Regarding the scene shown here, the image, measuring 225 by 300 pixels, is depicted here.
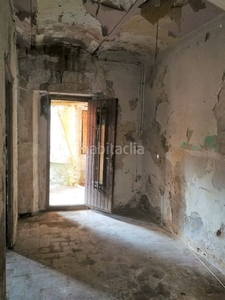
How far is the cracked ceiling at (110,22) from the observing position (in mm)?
2408

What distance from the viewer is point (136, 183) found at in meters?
4.53

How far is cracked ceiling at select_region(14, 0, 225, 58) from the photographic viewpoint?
2408 mm

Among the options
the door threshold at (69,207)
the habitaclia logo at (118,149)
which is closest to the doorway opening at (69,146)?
the door threshold at (69,207)

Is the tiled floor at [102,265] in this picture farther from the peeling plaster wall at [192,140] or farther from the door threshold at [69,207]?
the door threshold at [69,207]

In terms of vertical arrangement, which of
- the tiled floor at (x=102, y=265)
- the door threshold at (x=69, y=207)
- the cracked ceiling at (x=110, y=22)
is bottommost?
the tiled floor at (x=102, y=265)

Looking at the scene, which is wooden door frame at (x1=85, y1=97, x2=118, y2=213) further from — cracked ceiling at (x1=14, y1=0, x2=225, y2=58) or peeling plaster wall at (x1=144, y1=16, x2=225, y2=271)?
cracked ceiling at (x1=14, y1=0, x2=225, y2=58)

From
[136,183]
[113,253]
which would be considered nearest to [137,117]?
[136,183]

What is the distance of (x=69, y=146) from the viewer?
24.0 feet

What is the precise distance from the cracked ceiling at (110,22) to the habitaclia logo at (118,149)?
1.64 meters

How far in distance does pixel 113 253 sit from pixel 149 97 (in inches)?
103

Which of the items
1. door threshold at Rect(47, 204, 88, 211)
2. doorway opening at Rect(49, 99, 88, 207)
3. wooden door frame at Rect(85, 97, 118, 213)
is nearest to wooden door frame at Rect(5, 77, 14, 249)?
door threshold at Rect(47, 204, 88, 211)

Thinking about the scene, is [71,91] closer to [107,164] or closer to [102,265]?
[107,164]

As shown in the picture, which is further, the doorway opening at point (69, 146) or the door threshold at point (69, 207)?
the doorway opening at point (69, 146)

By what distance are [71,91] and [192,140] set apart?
221 centimetres
